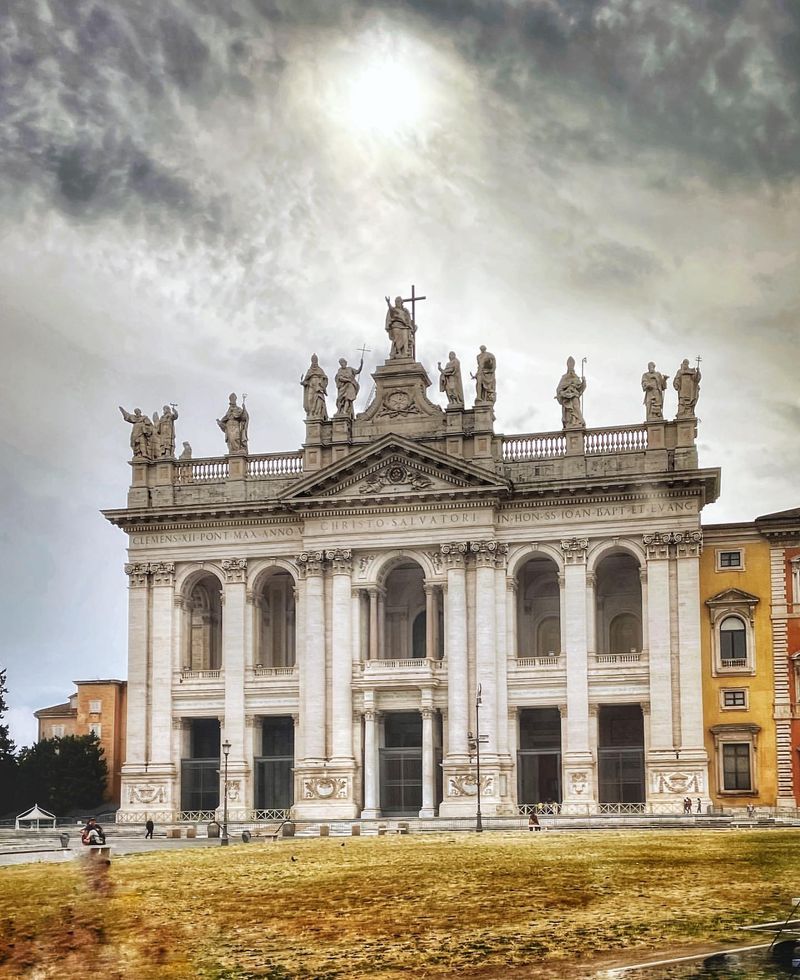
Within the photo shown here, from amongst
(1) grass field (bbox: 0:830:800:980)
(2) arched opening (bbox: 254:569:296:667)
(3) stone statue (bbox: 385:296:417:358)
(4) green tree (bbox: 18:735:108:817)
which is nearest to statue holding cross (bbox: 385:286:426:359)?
(3) stone statue (bbox: 385:296:417:358)

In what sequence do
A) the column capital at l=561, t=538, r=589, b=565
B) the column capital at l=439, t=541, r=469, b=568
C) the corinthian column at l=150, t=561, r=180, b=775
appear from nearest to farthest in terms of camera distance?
the column capital at l=561, t=538, r=589, b=565, the column capital at l=439, t=541, r=469, b=568, the corinthian column at l=150, t=561, r=180, b=775

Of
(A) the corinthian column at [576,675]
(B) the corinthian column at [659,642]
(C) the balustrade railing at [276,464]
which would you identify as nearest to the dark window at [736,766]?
(B) the corinthian column at [659,642]

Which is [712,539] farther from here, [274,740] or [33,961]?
[33,961]

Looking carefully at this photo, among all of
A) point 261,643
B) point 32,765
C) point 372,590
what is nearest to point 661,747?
point 372,590

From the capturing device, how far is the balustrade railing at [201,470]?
7488cm

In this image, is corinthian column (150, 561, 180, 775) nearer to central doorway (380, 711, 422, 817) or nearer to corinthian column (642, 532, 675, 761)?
central doorway (380, 711, 422, 817)

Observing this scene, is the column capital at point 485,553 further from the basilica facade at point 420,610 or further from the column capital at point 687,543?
the column capital at point 687,543

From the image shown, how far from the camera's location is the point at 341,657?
70.0m

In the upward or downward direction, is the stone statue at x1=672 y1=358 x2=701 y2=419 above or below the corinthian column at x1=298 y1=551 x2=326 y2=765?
above

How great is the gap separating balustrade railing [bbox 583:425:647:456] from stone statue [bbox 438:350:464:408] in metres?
6.21

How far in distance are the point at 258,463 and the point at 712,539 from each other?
22.0 meters

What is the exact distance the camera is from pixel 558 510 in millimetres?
69375

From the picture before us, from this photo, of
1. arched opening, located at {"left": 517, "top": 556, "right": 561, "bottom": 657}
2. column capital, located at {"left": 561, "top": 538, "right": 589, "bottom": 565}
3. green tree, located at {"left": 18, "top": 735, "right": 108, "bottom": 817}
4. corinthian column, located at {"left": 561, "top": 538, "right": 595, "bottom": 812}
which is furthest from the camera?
green tree, located at {"left": 18, "top": 735, "right": 108, "bottom": 817}

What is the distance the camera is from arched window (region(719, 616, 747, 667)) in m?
67.8
